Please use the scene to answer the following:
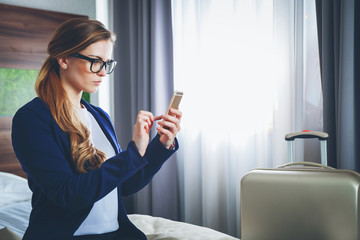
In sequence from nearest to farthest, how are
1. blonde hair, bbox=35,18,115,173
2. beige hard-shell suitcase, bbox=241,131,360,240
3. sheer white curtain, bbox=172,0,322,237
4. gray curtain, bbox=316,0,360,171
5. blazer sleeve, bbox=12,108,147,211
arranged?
1. blazer sleeve, bbox=12,108,147,211
2. blonde hair, bbox=35,18,115,173
3. beige hard-shell suitcase, bbox=241,131,360,240
4. gray curtain, bbox=316,0,360,171
5. sheer white curtain, bbox=172,0,322,237

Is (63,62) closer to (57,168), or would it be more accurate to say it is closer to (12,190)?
(57,168)

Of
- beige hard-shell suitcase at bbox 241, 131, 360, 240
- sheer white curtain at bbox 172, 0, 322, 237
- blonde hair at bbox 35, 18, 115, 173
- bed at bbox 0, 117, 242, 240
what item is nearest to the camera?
blonde hair at bbox 35, 18, 115, 173

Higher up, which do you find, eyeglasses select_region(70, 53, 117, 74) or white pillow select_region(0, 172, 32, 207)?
eyeglasses select_region(70, 53, 117, 74)

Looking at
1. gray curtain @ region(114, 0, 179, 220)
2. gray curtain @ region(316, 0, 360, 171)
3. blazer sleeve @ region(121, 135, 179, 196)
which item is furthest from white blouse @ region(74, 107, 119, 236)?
gray curtain @ region(114, 0, 179, 220)

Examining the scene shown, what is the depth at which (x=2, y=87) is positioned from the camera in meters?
3.02

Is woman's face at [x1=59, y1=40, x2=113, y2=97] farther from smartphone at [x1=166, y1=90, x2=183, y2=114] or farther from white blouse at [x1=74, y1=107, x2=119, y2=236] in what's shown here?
smartphone at [x1=166, y1=90, x2=183, y2=114]

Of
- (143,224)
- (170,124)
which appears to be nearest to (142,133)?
(170,124)

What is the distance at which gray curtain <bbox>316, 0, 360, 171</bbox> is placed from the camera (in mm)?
1868

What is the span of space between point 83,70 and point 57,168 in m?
0.32

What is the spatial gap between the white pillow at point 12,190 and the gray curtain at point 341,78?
1.80 meters

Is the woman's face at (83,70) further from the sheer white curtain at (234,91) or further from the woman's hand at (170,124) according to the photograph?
the sheer white curtain at (234,91)

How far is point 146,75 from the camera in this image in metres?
3.25

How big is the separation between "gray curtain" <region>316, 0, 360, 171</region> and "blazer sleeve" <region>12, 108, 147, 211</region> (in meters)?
1.31

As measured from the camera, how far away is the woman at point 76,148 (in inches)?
38.5
